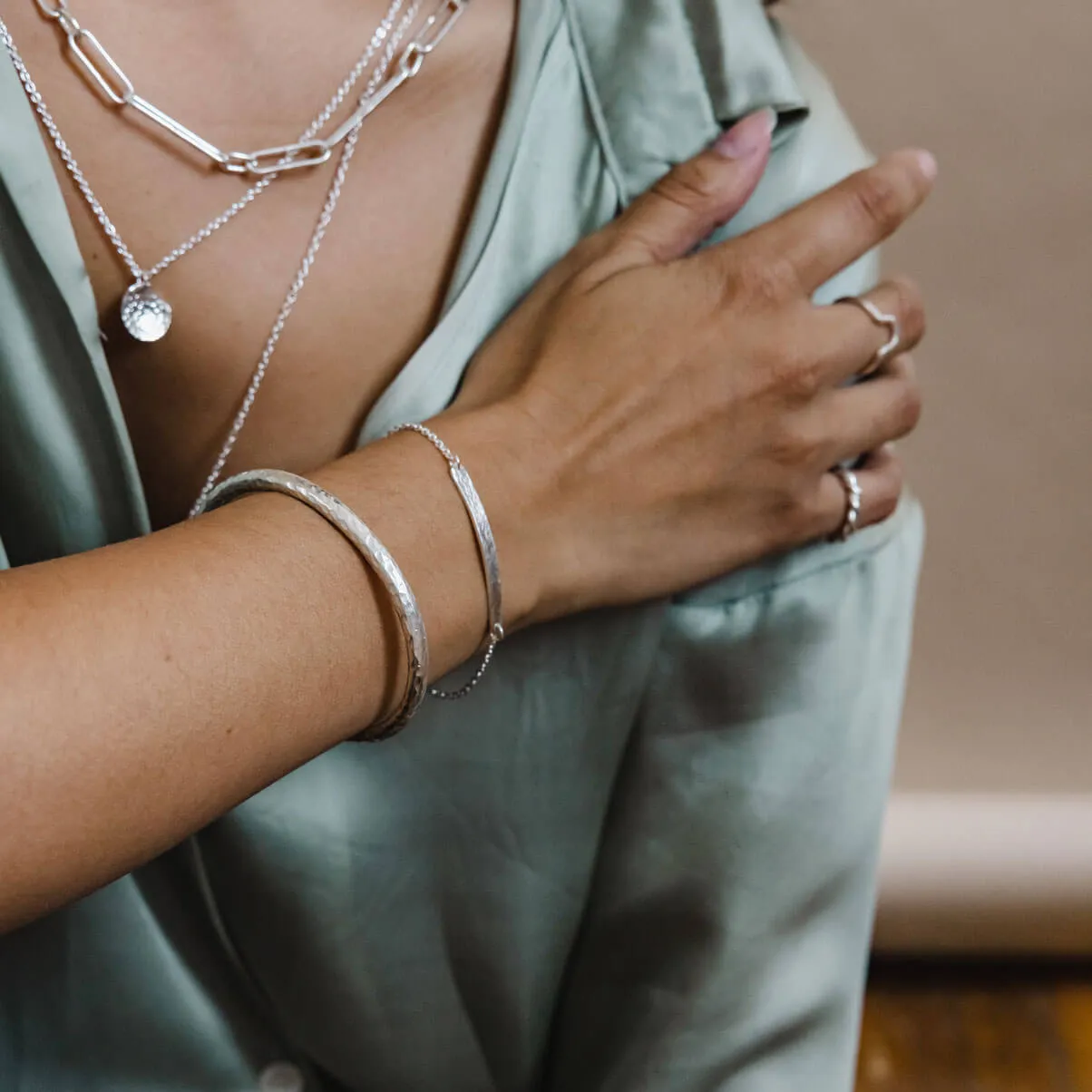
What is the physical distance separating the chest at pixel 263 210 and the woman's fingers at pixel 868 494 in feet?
0.72

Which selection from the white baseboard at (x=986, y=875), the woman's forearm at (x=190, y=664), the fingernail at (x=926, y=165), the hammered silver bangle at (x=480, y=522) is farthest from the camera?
the white baseboard at (x=986, y=875)

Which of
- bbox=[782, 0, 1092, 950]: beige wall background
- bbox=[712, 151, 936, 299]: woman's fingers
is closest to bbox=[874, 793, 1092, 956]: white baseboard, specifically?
bbox=[782, 0, 1092, 950]: beige wall background

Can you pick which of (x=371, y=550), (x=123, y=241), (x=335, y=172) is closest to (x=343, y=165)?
Result: (x=335, y=172)

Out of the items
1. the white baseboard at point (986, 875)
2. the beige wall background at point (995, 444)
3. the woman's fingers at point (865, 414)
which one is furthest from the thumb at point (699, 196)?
the white baseboard at point (986, 875)

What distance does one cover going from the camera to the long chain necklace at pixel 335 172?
1.63ft

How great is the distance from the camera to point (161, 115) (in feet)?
1.63

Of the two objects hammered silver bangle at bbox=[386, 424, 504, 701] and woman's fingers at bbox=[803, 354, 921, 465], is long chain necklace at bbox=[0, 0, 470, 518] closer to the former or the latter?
hammered silver bangle at bbox=[386, 424, 504, 701]

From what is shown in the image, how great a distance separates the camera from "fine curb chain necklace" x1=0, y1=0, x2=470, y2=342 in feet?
1.57

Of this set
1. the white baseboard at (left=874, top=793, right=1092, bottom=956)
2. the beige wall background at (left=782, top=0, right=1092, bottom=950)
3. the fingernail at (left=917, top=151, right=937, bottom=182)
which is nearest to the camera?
the fingernail at (left=917, top=151, right=937, bottom=182)

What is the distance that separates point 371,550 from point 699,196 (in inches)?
9.4

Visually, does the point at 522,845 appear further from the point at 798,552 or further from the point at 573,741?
the point at 798,552

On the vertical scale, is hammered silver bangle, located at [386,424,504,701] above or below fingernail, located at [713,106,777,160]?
below

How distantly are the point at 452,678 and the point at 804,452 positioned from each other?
21 cm

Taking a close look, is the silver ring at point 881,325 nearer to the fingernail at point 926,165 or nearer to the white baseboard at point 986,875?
the fingernail at point 926,165
